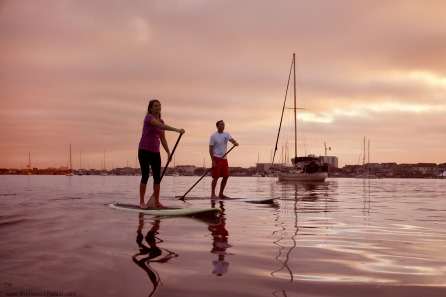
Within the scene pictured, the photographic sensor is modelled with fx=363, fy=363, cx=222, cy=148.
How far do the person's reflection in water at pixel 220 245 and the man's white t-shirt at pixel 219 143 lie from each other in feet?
17.6

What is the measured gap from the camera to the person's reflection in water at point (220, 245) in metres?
3.05

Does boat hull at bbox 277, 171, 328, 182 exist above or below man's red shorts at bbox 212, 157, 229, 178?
below

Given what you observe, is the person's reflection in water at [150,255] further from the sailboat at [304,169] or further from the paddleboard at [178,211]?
the sailboat at [304,169]

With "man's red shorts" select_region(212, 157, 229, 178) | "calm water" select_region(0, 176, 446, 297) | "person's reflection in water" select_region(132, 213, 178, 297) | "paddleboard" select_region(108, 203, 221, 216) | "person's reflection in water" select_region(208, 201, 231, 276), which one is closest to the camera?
"calm water" select_region(0, 176, 446, 297)

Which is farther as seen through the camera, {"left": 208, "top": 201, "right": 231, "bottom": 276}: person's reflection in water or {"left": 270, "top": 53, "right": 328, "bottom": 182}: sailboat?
{"left": 270, "top": 53, "right": 328, "bottom": 182}: sailboat

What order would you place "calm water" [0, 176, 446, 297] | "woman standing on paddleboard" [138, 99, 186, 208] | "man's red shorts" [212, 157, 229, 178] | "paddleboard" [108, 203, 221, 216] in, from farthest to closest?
"man's red shorts" [212, 157, 229, 178] → "woman standing on paddleboard" [138, 99, 186, 208] → "paddleboard" [108, 203, 221, 216] → "calm water" [0, 176, 446, 297]

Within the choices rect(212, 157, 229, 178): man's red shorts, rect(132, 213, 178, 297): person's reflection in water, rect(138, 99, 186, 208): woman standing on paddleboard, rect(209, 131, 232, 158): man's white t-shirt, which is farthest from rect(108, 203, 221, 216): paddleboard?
rect(209, 131, 232, 158): man's white t-shirt

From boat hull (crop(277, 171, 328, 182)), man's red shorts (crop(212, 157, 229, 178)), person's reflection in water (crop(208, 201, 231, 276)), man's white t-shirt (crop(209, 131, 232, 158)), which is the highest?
man's white t-shirt (crop(209, 131, 232, 158))

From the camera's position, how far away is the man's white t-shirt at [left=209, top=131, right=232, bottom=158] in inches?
452

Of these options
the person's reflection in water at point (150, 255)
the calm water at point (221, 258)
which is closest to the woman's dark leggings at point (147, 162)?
the calm water at point (221, 258)

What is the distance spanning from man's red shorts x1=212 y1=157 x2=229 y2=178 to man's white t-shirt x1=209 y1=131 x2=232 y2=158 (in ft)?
0.61

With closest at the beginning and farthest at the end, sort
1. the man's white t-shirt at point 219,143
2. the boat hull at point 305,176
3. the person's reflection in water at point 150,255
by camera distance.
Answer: the person's reflection in water at point 150,255, the man's white t-shirt at point 219,143, the boat hull at point 305,176

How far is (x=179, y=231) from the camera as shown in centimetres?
506

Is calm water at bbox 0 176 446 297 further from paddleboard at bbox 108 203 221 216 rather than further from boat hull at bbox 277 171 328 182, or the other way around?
boat hull at bbox 277 171 328 182
